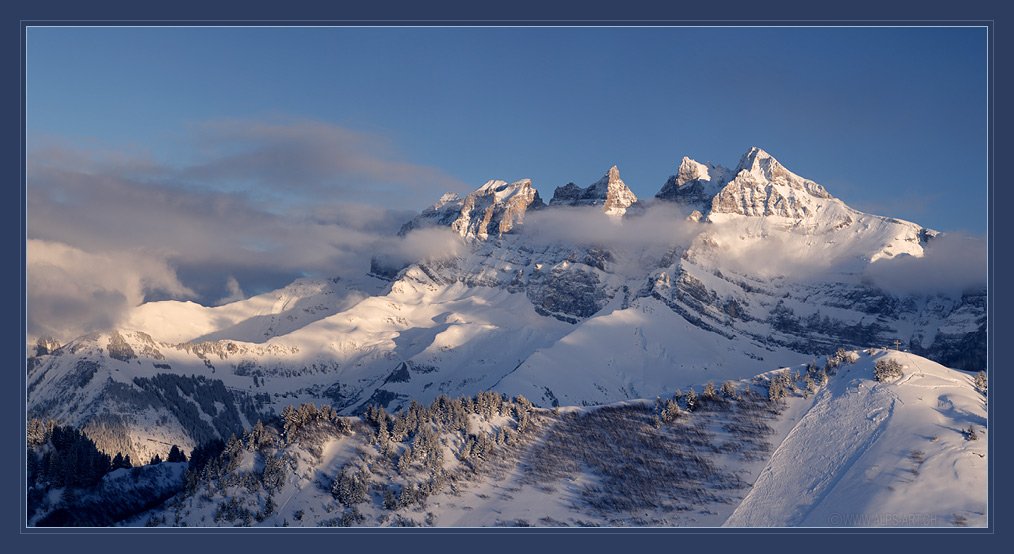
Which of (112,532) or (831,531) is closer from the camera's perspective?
(112,532)

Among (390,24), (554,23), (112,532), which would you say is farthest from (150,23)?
(112,532)

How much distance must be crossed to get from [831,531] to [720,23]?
82815 millimetres

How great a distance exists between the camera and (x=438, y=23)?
6919 inches

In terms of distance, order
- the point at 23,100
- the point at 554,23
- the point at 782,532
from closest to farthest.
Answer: the point at 23,100
the point at 554,23
the point at 782,532

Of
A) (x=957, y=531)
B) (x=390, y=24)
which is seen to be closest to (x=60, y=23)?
(x=390, y=24)

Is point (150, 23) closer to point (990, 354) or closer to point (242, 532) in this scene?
point (242, 532)

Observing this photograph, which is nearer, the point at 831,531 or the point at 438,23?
the point at 438,23

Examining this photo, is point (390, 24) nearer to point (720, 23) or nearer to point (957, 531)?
point (720, 23)

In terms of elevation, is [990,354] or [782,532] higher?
[990,354]

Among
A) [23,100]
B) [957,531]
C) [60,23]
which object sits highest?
[60,23]

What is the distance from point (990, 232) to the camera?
572ft

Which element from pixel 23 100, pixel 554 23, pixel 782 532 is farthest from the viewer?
pixel 782 532

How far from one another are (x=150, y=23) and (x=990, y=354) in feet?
430

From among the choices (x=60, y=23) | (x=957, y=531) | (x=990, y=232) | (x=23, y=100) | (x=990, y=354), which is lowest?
(x=957, y=531)
